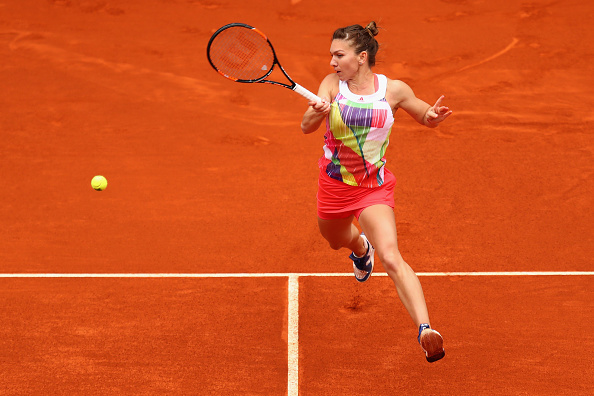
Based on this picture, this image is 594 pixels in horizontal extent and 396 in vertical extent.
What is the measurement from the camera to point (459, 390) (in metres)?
5.57

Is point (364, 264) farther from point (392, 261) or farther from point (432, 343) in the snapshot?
point (432, 343)

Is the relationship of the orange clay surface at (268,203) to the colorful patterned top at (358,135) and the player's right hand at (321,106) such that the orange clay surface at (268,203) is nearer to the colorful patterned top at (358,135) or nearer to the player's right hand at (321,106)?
the colorful patterned top at (358,135)

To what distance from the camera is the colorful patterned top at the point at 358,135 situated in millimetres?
5426

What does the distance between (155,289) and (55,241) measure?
1249 millimetres

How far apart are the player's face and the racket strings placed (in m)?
0.80

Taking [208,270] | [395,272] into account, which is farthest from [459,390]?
[208,270]

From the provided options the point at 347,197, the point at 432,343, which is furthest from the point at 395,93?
the point at 432,343

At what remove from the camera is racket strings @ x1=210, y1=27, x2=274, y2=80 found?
6.05 m

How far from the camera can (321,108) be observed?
17.1ft

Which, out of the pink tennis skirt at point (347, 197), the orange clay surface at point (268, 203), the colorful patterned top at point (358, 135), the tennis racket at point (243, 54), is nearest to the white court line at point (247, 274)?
the orange clay surface at point (268, 203)

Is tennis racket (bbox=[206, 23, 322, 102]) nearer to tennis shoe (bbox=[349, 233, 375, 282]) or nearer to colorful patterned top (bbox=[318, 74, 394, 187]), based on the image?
colorful patterned top (bbox=[318, 74, 394, 187])

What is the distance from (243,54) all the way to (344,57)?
1.04 meters

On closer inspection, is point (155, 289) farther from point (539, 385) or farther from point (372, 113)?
point (539, 385)

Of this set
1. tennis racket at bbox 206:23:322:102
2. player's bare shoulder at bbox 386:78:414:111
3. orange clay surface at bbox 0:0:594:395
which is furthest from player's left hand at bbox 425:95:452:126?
orange clay surface at bbox 0:0:594:395
